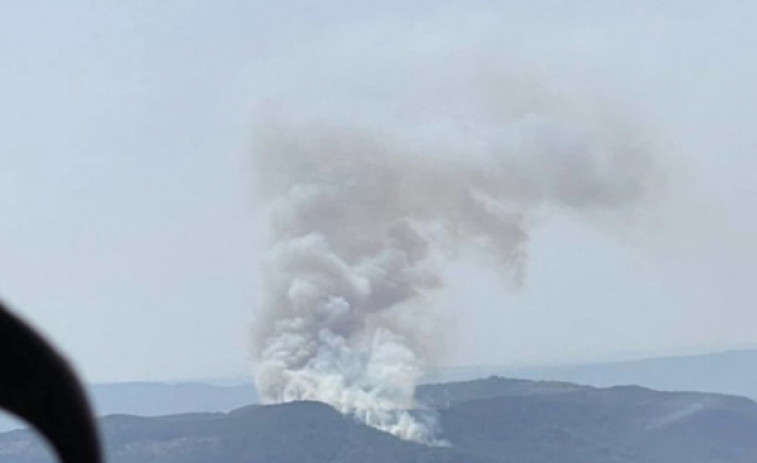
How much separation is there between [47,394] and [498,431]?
413 feet

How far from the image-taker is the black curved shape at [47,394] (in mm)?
2133

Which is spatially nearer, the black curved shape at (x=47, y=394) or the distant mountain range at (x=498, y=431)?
the black curved shape at (x=47, y=394)

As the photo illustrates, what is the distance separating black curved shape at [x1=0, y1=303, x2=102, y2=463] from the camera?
2.13 metres

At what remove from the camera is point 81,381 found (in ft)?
7.14

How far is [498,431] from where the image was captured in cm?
12669

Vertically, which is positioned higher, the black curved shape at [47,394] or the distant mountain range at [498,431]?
the distant mountain range at [498,431]

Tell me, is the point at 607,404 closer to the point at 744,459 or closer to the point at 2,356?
the point at 744,459

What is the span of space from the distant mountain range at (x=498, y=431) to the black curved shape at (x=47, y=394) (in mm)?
96504

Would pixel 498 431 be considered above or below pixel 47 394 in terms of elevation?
above

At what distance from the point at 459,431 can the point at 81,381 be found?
414ft

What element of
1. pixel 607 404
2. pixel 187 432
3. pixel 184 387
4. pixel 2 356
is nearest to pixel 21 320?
pixel 2 356

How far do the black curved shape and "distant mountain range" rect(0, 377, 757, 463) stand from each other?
96504 millimetres

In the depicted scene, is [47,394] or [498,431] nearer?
[47,394]

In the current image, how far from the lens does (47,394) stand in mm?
2186
